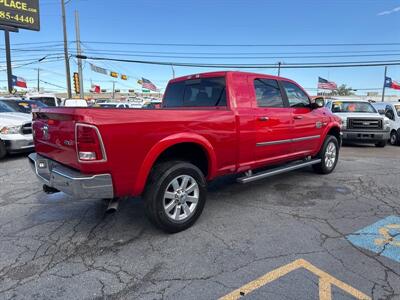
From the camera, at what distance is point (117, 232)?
347cm

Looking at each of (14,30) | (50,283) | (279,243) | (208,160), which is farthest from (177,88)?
(14,30)

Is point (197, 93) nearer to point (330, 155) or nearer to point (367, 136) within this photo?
point (330, 155)

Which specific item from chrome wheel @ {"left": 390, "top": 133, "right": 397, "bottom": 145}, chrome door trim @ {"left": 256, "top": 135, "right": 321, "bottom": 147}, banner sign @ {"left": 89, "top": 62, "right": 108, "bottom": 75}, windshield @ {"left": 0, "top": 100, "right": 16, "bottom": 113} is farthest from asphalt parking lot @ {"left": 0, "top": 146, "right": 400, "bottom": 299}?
banner sign @ {"left": 89, "top": 62, "right": 108, "bottom": 75}

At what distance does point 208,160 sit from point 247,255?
1.27m

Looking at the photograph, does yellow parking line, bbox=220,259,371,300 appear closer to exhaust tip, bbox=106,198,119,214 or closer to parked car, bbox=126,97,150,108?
exhaust tip, bbox=106,198,119,214

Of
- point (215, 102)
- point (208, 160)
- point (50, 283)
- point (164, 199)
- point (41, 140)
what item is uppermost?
point (215, 102)

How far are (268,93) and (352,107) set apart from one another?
907cm

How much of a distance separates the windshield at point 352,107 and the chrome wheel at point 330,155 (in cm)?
656

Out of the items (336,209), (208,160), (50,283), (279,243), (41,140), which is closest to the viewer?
(50,283)

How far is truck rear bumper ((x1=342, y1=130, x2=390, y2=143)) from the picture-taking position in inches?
417

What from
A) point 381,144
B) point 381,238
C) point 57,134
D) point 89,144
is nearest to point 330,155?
point 381,238

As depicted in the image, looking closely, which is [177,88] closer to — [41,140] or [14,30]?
[41,140]

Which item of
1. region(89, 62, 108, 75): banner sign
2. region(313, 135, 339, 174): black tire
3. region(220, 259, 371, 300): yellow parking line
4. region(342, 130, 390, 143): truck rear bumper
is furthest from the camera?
region(89, 62, 108, 75): banner sign

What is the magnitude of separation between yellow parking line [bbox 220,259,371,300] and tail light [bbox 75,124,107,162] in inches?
65.8
